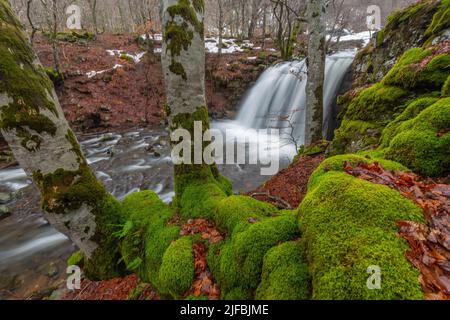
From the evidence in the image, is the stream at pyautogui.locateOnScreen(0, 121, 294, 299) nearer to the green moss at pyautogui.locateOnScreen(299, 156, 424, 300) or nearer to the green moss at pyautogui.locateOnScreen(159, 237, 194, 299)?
the green moss at pyautogui.locateOnScreen(159, 237, 194, 299)

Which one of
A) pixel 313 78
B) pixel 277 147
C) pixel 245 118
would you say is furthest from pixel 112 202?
pixel 245 118

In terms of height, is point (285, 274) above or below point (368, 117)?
below

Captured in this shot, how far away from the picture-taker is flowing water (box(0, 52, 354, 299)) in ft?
17.4

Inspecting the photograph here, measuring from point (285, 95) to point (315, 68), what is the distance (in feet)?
27.0

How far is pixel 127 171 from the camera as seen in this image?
1011cm

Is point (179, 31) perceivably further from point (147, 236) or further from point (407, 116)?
point (407, 116)

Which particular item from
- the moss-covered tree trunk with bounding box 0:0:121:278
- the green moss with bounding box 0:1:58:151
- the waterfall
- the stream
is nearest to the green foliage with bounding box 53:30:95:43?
the stream

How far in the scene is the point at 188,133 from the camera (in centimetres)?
335

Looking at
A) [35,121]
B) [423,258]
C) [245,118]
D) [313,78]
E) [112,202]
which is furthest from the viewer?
[245,118]

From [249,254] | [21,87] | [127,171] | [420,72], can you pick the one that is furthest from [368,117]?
[127,171]

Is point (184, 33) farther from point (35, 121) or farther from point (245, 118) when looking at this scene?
point (245, 118)

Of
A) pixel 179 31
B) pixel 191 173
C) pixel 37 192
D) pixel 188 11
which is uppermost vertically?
pixel 188 11

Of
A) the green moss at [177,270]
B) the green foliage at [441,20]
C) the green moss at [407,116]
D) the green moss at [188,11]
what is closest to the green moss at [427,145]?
the green moss at [407,116]

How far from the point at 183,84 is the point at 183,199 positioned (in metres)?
1.67
